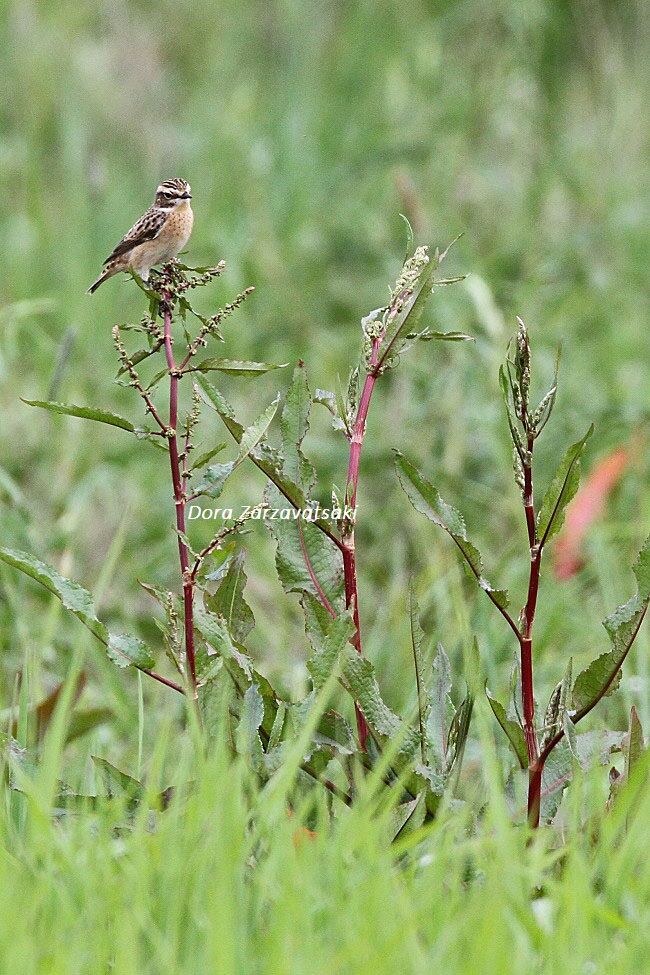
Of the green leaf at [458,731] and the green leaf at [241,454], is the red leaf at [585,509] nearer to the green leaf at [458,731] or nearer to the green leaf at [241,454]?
the green leaf at [458,731]

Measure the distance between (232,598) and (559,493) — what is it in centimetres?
43

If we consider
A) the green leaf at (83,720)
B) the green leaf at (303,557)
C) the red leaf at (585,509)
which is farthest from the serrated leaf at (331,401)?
the red leaf at (585,509)

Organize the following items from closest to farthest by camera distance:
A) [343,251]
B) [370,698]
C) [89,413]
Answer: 1. [89,413]
2. [370,698]
3. [343,251]

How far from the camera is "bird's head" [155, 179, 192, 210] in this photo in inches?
66.8

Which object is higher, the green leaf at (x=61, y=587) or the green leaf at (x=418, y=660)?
the green leaf at (x=418, y=660)

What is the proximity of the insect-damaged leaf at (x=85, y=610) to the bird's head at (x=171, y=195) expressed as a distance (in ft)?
1.46

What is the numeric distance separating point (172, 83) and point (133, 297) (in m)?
2.46

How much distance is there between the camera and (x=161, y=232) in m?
1.68

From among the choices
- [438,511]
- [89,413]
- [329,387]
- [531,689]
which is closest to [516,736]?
[531,689]

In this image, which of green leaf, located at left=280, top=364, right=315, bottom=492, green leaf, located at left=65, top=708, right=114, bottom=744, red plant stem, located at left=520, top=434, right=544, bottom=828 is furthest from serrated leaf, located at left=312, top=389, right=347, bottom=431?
green leaf, located at left=65, top=708, right=114, bottom=744

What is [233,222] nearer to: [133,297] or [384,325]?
[133,297]

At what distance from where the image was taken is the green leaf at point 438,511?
1.71 metres

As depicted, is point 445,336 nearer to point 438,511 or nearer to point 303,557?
point 438,511

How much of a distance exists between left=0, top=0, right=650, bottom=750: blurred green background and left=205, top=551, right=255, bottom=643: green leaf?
0.94 ft
